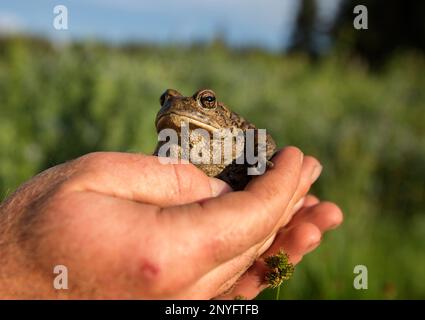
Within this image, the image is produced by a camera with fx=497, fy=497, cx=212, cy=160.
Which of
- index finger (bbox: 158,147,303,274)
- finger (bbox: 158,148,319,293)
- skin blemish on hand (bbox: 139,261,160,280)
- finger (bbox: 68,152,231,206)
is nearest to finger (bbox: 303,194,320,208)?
finger (bbox: 158,148,319,293)

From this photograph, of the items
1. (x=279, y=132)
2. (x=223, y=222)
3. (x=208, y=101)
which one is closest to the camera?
(x=223, y=222)

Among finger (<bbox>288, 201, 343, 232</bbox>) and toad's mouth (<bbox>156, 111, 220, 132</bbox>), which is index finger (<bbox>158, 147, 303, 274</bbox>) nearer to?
toad's mouth (<bbox>156, 111, 220, 132</bbox>)

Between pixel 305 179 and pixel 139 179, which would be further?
pixel 305 179

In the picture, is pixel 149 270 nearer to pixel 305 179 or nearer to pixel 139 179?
pixel 139 179

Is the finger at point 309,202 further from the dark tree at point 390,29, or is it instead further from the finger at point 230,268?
the dark tree at point 390,29

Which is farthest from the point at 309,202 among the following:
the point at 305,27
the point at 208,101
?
the point at 305,27
